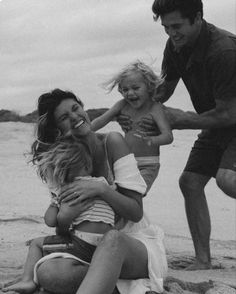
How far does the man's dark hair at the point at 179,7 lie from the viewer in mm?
3828

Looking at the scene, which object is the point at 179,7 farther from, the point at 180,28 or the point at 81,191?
the point at 81,191

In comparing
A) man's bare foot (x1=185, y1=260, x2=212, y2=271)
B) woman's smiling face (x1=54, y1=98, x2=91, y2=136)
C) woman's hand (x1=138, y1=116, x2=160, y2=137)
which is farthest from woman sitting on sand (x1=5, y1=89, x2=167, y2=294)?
man's bare foot (x1=185, y1=260, x2=212, y2=271)

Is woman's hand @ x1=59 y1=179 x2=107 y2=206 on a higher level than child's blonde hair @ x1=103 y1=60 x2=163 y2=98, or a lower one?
lower

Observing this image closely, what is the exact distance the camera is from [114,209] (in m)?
3.14

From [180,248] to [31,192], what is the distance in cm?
312

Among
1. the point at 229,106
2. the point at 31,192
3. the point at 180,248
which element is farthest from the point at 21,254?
the point at 31,192

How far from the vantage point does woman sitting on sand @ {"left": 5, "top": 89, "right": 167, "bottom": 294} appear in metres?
2.95

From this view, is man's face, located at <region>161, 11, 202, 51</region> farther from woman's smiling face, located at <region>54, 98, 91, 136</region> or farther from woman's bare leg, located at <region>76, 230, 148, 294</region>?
woman's bare leg, located at <region>76, 230, 148, 294</region>

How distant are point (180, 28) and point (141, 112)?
1.79 ft

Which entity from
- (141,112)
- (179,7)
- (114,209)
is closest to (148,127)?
(141,112)

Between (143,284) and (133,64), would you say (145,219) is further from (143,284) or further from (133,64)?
(133,64)

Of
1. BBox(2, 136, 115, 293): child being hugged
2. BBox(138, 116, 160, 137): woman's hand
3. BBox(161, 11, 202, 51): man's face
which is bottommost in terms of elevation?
BBox(2, 136, 115, 293): child being hugged

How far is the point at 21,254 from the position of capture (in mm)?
4453

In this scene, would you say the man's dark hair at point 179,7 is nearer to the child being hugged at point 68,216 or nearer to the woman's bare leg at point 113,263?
the child being hugged at point 68,216
